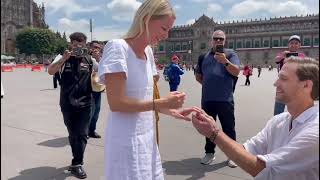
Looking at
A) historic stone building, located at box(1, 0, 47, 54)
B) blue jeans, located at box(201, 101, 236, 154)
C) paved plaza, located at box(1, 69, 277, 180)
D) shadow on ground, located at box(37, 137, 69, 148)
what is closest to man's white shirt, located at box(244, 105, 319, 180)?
paved plaza, located at box(1, 69, 277, 180)

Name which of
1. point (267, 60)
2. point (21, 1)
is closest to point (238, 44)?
point (267, 60)

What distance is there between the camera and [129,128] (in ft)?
7.47

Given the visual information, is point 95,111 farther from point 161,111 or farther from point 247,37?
point 247,37

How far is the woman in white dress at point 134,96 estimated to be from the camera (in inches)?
85.9

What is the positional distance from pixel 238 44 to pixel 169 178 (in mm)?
116814

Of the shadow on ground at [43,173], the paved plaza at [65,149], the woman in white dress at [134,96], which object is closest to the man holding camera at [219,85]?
the paved plaza at [65,149]

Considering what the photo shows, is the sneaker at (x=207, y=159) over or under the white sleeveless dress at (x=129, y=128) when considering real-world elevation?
under

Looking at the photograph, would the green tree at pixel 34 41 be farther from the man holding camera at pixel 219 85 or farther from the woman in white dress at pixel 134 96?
the woman in white dress at pixel 134 96

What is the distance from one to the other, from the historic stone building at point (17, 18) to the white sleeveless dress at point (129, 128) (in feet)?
376

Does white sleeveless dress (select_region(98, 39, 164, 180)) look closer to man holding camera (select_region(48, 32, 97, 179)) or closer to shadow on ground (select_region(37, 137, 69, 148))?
man holding camera (select_region(48, 32, 97, 179))

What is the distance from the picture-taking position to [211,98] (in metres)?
5.39

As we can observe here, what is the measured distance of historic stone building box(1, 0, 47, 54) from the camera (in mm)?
112188

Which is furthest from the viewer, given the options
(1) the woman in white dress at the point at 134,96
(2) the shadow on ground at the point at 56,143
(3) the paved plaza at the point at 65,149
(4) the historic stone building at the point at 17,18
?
(4) the historic stone building at the point at 17,18

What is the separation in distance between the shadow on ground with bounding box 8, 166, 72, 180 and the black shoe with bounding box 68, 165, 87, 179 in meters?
0.09
